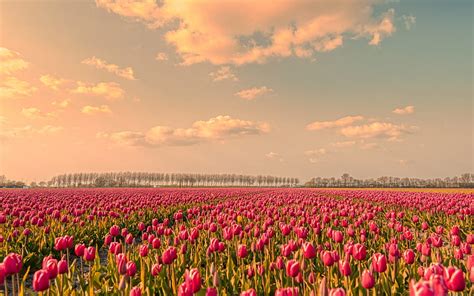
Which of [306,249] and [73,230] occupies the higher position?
[306,249]

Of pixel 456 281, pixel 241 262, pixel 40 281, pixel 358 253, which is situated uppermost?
pixel 456 281

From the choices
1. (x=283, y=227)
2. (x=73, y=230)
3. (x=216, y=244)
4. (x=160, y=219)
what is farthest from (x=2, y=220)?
(x=283, y=227)

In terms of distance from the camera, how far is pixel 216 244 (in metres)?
6.40

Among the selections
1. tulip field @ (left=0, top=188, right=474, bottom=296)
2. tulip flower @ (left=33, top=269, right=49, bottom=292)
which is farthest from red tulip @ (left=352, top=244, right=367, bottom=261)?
tulip flower @ (left=33, top=269, right=49, bottom=292)

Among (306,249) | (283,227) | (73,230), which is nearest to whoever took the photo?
(306,249)

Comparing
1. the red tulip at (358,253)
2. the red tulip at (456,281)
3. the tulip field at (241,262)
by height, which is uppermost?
the red tulip at (456,281)

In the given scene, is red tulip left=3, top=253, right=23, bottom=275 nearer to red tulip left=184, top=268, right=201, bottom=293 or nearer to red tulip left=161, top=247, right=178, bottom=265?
red tulip left=161, top=247, right=178, bottom=265

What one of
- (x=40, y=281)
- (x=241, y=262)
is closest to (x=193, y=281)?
(x=40, y=281)

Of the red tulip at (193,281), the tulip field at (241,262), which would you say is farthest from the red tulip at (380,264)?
the red tulip at (193,281)

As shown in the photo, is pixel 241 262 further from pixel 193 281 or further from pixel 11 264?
pixel 11 264

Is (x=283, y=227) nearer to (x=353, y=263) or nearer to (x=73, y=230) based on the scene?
(x=353, y=263)

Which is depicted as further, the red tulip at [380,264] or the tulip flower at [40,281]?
the red tulip at [380,264]

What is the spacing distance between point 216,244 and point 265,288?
166 cm

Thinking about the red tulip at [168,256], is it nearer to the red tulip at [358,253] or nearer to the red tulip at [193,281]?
the red tulip at [193,281]
